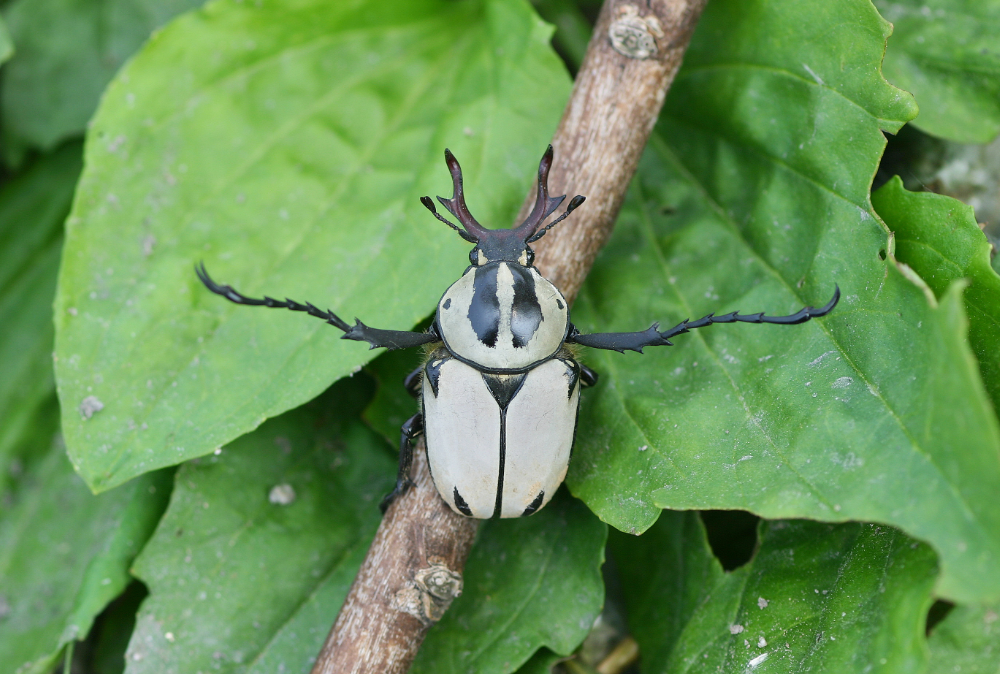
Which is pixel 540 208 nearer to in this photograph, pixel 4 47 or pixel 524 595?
pixel 524 595

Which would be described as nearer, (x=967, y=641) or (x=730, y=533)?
(x=967, y=641)

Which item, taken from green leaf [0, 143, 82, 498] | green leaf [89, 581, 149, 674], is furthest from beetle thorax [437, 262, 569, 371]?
green leaf [0, 143, 82, 498]

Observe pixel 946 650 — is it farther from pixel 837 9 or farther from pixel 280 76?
pixel 280 76

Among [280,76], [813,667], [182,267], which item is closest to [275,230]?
[182,267]

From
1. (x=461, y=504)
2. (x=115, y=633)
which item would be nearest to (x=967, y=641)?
(x=461, y=504)

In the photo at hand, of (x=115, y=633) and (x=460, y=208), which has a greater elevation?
(x=460, y=208)

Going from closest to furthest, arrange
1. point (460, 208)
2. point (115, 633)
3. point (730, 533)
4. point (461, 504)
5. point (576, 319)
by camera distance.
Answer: point (461, 504) < point (460, 208) < point (576, 319) < point (730, 533) < point (115, 633)

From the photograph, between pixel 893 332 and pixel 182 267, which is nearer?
pixel 893 332

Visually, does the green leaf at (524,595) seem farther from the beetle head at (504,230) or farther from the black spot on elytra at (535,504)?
the beetle head at (504,230)

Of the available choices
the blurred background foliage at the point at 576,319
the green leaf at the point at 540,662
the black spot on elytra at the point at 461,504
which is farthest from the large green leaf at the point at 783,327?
the green leaf at the point at 540,662
